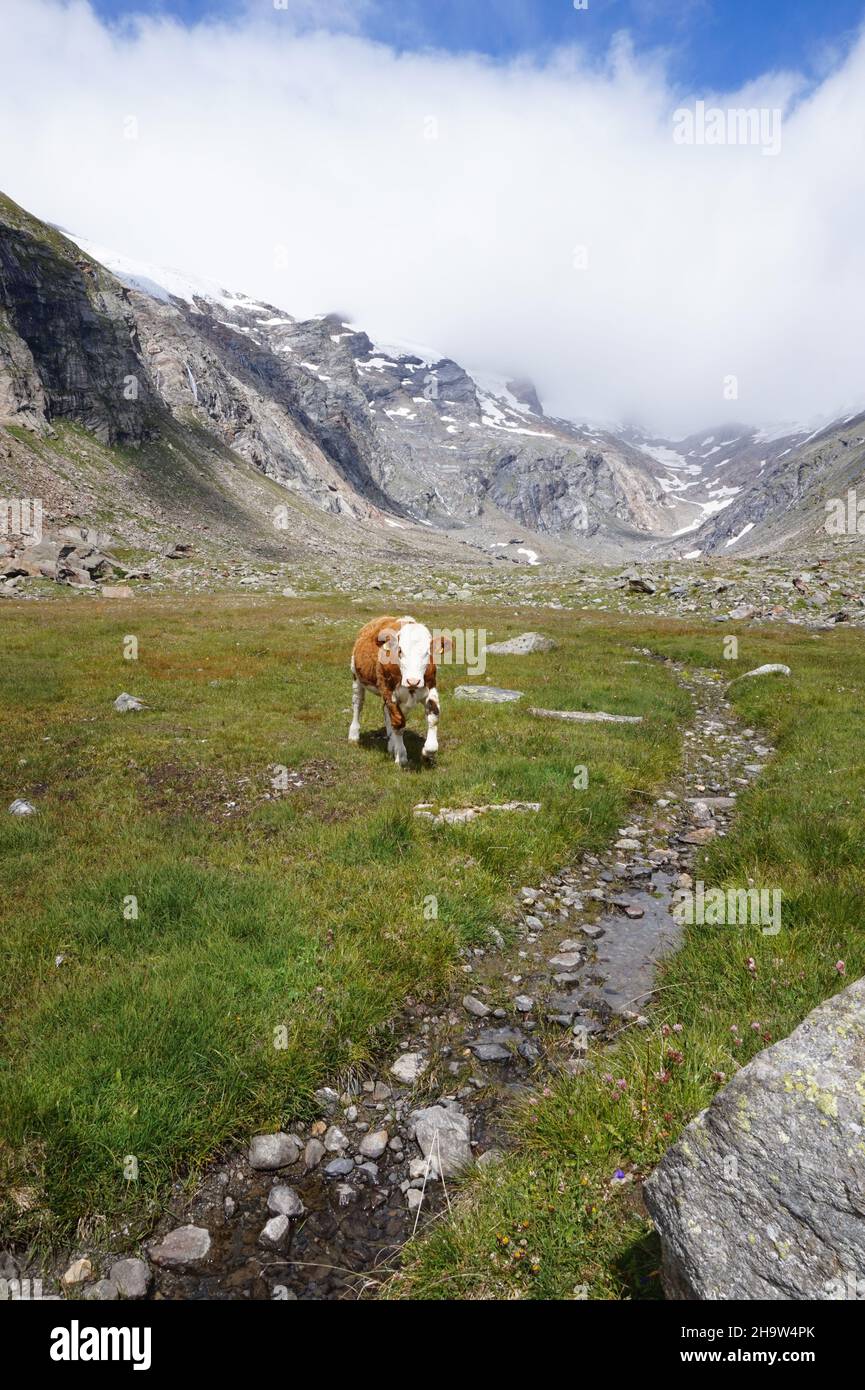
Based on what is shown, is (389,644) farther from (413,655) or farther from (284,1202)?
(284,1202)

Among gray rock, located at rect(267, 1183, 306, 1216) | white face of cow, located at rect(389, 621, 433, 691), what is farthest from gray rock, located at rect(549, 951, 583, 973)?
white face of cow, located at rect(389, 621, 433, 691)

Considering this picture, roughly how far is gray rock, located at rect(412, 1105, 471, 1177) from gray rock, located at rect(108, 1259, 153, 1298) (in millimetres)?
1967

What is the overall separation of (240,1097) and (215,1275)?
1.19 meters

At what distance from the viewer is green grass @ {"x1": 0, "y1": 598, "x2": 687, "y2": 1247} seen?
185 inches

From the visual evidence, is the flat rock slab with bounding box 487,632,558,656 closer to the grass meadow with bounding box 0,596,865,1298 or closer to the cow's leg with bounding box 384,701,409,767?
the grass meadow with bounding box 0,596,865,1298

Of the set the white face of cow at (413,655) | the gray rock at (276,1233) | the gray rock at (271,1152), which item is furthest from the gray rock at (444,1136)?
the white face of cow at (413,655)

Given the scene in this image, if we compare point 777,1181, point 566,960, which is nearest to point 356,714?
point 566,960

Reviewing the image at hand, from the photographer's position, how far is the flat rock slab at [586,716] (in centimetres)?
1695

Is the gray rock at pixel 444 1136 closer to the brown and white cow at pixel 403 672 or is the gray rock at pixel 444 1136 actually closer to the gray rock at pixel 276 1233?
the gray rock at pixel 276 1233

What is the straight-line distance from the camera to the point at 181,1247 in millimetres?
4145

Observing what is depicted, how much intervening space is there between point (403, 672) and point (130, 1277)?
978 centimetres

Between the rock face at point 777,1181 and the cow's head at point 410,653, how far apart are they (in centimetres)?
969

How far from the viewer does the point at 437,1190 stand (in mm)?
4605

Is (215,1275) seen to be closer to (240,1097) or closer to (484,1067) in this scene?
(240,1097)
